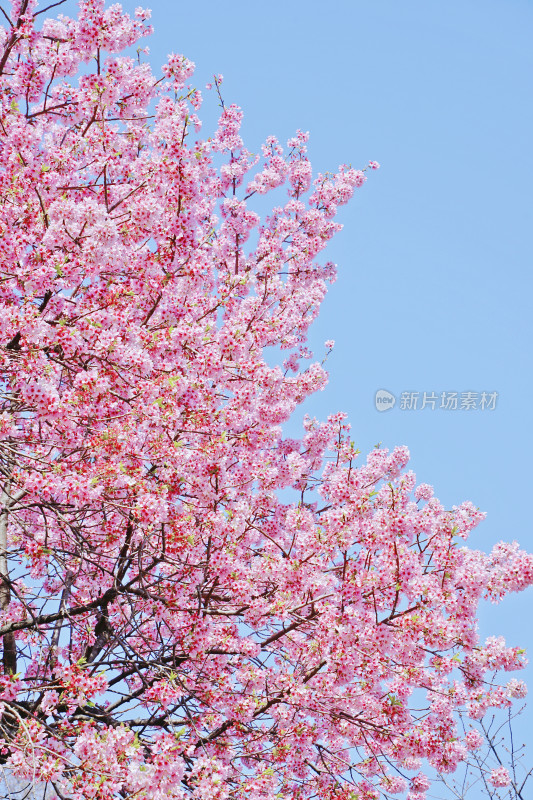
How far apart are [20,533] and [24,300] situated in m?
3.50

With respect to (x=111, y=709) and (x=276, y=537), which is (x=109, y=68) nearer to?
(x=276, y=537)

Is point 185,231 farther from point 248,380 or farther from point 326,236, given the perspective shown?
point 326,236

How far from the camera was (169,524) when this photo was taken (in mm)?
6969

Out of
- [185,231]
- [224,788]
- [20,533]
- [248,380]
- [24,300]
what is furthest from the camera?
[20,533]

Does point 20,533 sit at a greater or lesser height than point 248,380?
lesser

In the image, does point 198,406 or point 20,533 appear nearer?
point 198,406

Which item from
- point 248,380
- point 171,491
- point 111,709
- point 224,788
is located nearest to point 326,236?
point 248,380

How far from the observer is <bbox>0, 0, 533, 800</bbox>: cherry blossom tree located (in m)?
6.44

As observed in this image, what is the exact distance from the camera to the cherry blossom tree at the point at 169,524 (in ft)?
21.1

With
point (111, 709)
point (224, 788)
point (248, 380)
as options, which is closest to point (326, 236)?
point (248, 380)

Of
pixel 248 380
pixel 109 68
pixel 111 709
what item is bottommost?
pixel 111 709

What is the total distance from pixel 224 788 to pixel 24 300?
439 cm

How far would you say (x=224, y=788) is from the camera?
582cm

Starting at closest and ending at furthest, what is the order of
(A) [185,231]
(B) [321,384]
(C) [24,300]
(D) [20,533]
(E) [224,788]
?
(E) [224,788] < (C) [24,300] < (A) [185,231] < (D) [20,533] < (B) [321,384]
